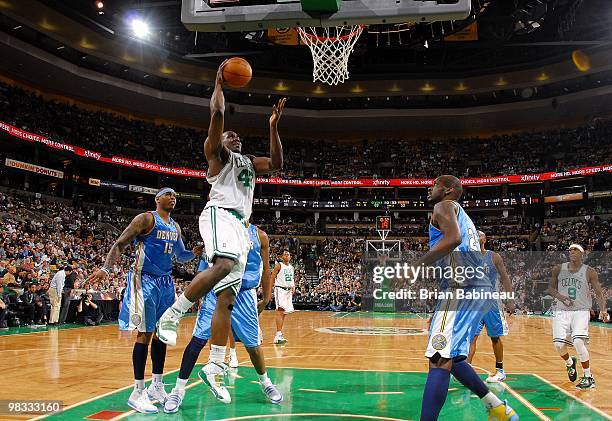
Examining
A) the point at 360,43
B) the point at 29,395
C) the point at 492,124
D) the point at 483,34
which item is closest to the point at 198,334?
the point at 29,395

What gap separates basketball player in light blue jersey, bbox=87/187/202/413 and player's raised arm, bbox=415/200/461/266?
2.74 meters

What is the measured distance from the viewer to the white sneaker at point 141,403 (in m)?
4.73

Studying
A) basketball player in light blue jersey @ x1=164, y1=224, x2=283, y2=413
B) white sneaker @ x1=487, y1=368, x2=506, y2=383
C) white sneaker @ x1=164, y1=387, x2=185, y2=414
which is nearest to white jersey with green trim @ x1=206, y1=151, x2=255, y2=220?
basketball player in light blue jersey @ x1=164, y1=224, x2=283, y2=413

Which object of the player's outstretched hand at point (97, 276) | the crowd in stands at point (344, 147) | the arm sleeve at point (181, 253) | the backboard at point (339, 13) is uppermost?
the crowd in stands at point (344, 147)

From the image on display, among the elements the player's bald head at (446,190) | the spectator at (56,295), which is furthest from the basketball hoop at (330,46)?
the player's bald head at (446,190)

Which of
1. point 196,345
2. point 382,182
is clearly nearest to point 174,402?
point 196,345

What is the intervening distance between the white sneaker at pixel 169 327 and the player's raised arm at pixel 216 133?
4.06 ft

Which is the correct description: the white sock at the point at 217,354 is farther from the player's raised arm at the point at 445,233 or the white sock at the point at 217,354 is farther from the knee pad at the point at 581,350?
the knee pad at the point at 581,350

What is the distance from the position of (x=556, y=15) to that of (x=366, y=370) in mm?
23858

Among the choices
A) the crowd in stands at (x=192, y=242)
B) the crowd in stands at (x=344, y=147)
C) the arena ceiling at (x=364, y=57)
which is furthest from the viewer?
the crowd in stands at (x=344, y=147)

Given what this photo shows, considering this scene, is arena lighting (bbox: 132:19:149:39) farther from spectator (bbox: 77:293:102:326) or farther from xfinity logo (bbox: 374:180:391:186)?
xfinity logo (bbox: 374:180:391:186)

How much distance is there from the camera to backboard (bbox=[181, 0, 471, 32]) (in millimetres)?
4996

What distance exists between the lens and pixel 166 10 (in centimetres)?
2445

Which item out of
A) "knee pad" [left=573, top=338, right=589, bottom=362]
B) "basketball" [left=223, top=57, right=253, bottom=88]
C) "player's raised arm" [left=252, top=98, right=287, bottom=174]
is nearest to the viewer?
"basketball" [left=223, top=57, right=253, bottom=88]
